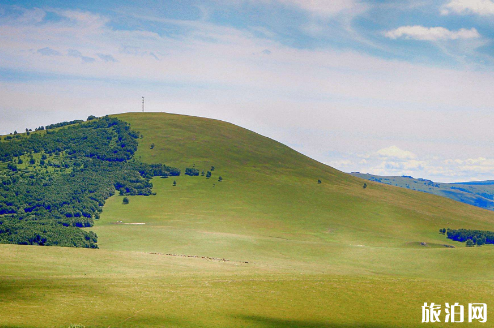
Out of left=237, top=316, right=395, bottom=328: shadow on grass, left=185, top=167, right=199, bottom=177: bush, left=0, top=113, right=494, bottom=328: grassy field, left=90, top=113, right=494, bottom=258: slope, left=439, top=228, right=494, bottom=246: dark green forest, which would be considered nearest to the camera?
left=237, top=316, right=395, bottom=328: shadow on grass

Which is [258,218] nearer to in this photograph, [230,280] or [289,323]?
[230,280]

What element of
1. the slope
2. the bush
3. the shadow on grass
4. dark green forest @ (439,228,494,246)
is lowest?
dark green forest @ (439,228,494,246)

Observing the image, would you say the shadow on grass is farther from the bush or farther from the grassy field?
the bush

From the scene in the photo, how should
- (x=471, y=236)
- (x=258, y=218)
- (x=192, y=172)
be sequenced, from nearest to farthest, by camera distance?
(x=258, y=218) → (x=471, y=236) → (x=192, y=172)

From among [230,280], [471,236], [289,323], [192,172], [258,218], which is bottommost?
[471,236]

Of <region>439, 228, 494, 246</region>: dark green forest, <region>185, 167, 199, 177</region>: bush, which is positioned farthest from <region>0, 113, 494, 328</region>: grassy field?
<region>185, 167, 199, 177</region>: bush

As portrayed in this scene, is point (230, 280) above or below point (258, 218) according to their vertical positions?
below

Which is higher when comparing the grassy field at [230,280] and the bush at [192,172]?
the bush at [192,172]

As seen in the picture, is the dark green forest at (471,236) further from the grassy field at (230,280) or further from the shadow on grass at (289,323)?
the shadow on grass at (289,323)

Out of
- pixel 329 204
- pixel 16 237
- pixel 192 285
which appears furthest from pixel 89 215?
pixel 192 285

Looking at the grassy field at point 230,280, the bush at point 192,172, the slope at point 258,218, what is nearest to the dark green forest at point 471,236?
the slope at point 258,218

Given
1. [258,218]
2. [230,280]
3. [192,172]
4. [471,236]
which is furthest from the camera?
[192,172]

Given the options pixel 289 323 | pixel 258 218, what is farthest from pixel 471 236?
pixel 289 323

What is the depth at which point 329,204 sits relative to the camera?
17612 cm
